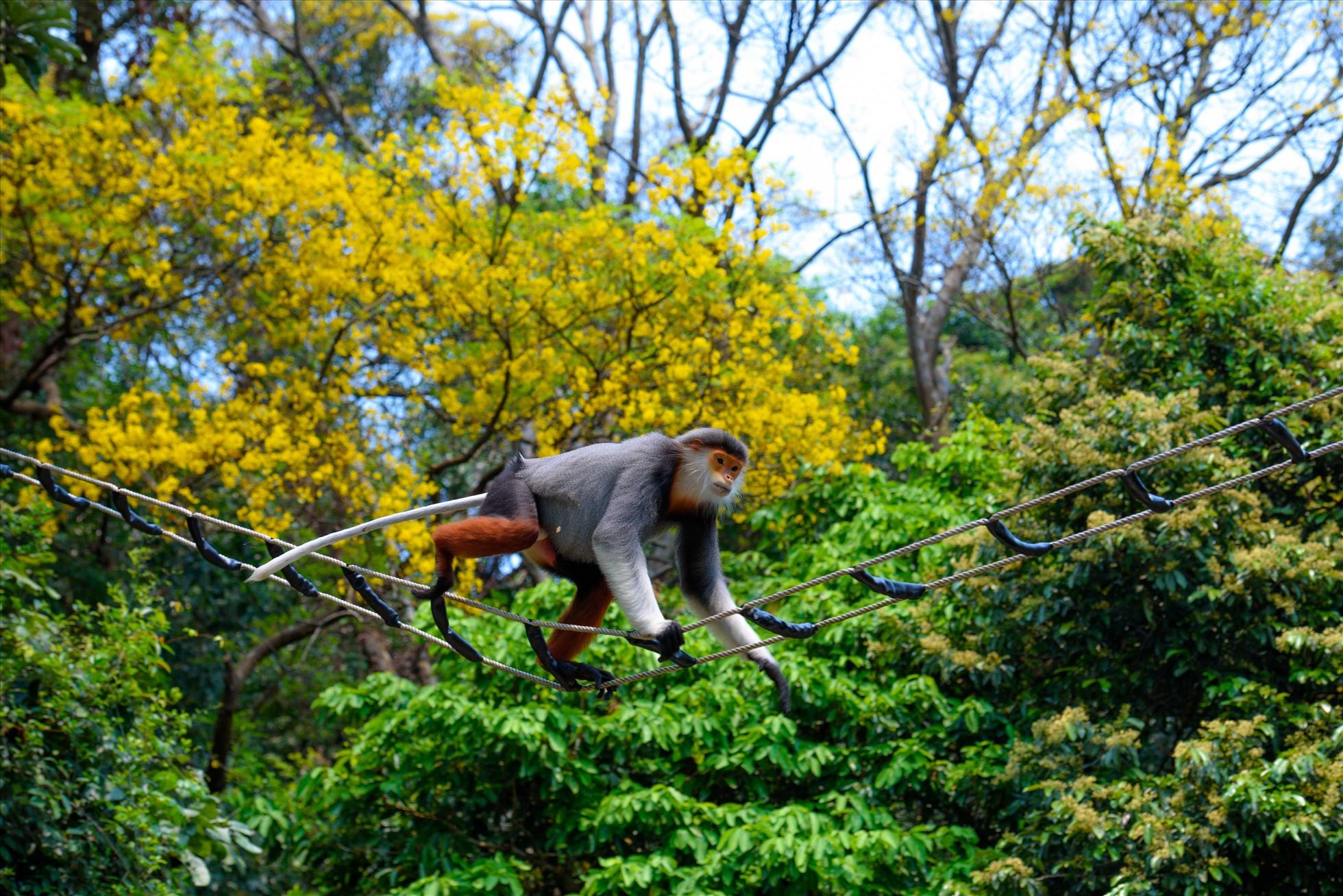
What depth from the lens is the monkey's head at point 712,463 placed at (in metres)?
4.14

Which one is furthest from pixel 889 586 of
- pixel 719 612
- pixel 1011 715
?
pixel 1011 715

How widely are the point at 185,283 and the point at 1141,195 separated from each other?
8077 mm

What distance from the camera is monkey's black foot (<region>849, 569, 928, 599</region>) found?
3453 mm

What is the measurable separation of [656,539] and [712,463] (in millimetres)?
1636

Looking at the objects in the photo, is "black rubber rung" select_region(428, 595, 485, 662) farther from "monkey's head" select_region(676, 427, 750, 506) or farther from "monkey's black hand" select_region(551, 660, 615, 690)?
"monkey's head" select_region(676, 427, 750, 506)

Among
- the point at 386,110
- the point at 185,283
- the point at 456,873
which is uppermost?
the point at 386,110

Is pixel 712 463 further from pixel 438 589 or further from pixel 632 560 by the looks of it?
pixel 438 589

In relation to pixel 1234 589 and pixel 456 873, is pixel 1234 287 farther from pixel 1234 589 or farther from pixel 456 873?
pixel 456 873

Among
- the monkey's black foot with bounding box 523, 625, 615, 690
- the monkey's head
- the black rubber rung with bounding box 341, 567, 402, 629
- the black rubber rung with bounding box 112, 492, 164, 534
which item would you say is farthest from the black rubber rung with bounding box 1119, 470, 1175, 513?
the black rubber rung with bounding box 112, 492, 164, 534

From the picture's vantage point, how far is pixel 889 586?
11.7ft

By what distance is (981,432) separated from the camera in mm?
8367

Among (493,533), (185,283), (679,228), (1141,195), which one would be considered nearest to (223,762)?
(185,283)

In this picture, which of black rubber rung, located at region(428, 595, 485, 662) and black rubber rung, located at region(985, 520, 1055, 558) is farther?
black rubber rung, located at region(428, 595, 485, 662)

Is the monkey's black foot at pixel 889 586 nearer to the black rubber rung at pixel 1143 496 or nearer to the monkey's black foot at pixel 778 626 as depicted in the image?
the monkey's black foot at pixel 778 626
